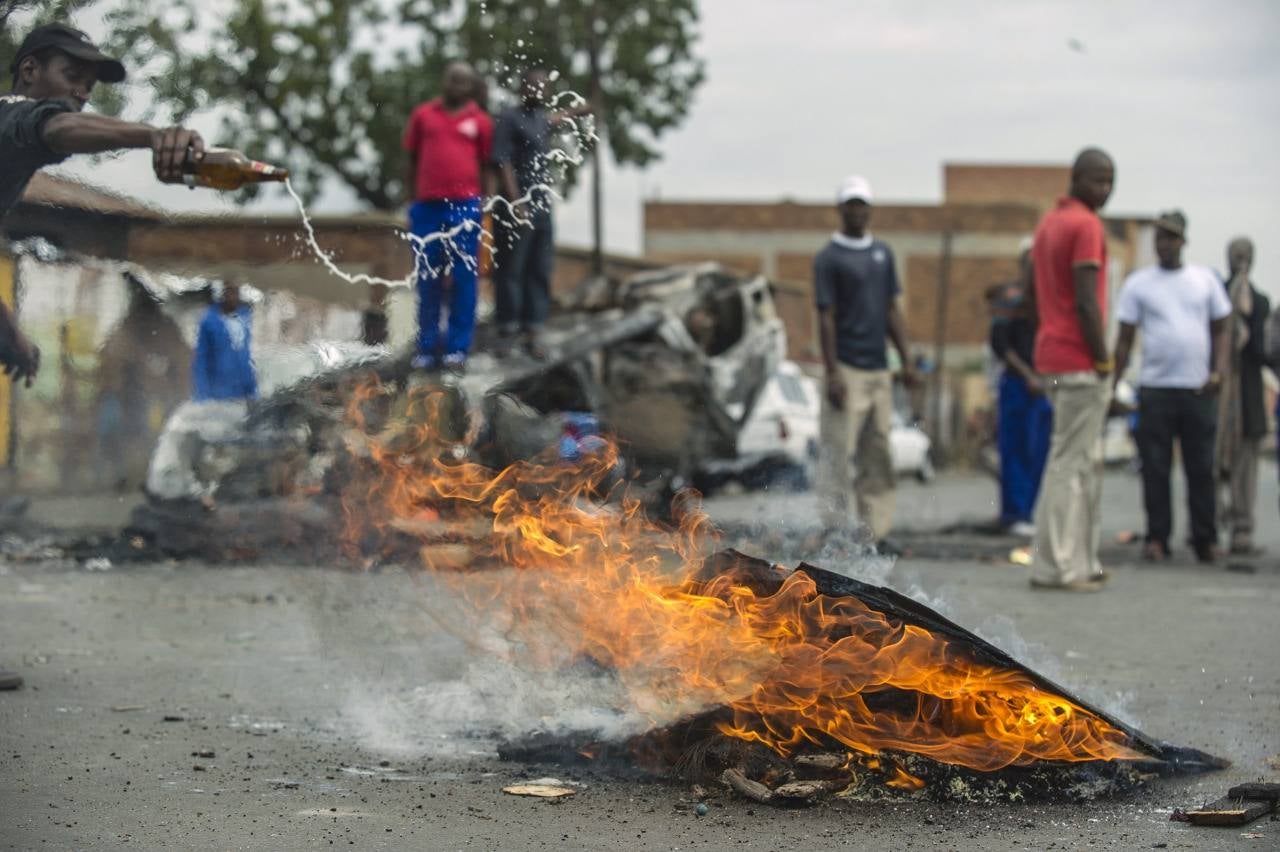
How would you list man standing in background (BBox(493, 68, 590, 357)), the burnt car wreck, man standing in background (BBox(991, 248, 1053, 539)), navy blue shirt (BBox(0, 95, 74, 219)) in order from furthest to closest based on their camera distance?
1. man standing in background (BBox(991, 248, 1053, 539))
2. the burnt car wreck
3. man standing in background (BBox(493, 68, 590, 357))
4. navy blue shirt (BBox(0, 95, 74, 219))

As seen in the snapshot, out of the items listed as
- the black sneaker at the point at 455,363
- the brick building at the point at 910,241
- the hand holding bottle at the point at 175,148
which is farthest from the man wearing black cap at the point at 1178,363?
the brick building at the point at 910,241

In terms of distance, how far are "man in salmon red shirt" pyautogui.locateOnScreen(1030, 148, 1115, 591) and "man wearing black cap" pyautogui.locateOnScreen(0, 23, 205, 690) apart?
494cm

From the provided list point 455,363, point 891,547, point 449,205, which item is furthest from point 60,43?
point 891,547

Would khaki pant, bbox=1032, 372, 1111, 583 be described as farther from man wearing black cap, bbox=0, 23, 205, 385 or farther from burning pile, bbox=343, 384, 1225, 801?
man wearing black cap, bbox=0, 23, 205, 385

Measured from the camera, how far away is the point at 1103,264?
27.3 ft

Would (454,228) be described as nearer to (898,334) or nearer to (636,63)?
(898,334)

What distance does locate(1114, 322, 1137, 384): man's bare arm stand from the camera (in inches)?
349

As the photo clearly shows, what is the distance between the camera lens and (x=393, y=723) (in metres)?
4.90

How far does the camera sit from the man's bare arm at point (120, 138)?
489cm

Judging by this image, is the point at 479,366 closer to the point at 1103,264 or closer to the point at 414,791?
the point at 1103,264

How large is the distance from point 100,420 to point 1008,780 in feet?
22.5

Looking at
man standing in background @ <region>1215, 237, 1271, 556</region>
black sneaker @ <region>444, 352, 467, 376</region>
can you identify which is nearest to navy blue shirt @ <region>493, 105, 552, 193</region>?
black sneaker @ <region>444, 352, 467, 376</region>

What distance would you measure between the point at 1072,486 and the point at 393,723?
15.1 feet

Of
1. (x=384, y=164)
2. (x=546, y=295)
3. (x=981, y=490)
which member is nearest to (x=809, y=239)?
(x=384, y=164)
